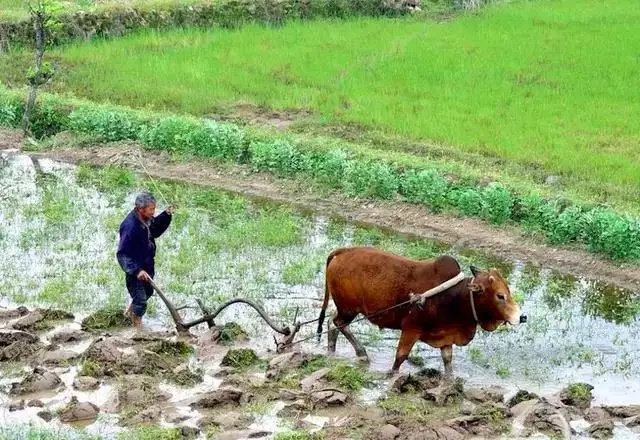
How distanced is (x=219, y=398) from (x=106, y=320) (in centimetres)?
209

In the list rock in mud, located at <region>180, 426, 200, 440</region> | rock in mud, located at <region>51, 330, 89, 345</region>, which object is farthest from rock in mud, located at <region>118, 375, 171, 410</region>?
rock in mud, located at <region>51, 330, 89, 345</region>

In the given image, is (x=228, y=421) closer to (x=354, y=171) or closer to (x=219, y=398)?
(x=219, y=398)

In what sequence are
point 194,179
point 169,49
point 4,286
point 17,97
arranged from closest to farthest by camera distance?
point 4,286 < point 194,179 < point 17,97 < point 169,49

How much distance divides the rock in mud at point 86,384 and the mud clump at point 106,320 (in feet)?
4.18

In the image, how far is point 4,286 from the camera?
10469 mm

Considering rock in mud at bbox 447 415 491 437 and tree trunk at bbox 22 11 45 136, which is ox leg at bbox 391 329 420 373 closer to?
rock in mud at bbox 447 415 491 437

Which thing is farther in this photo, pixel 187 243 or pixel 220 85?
pixel 220 85

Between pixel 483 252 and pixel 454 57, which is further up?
pixel 454 57

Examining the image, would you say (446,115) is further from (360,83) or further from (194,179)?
(194,179)

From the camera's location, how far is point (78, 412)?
7566mm

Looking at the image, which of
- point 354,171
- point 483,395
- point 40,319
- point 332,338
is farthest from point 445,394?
point 354,171

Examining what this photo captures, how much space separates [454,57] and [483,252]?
6904mm

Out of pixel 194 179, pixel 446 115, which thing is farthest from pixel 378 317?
pixel 446 115

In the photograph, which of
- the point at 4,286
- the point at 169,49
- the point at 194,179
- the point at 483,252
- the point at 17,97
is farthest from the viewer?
the point at 169,49
